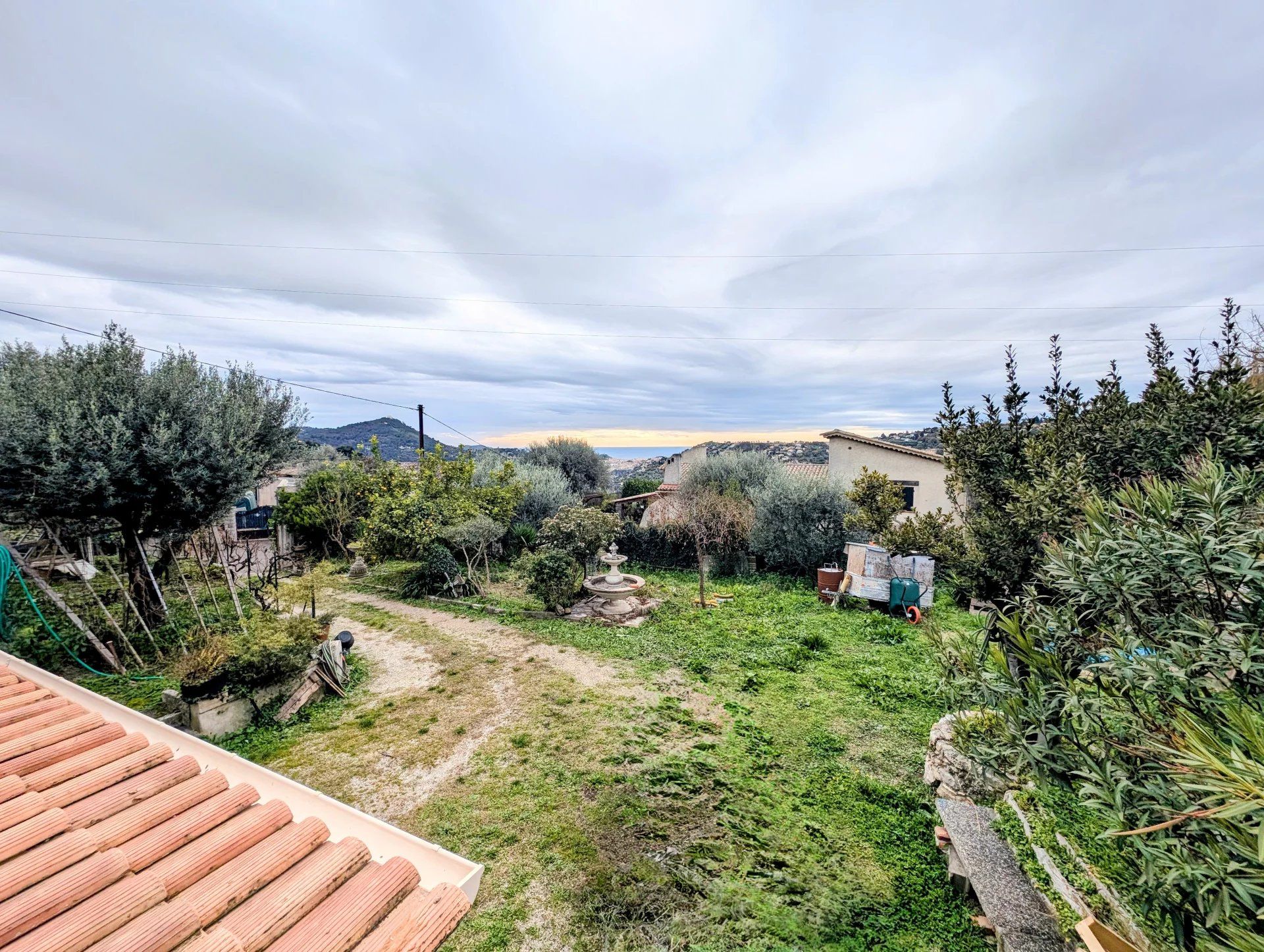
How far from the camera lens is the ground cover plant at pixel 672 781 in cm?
346

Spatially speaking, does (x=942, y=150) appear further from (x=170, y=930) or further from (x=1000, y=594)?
(x=170, y=930)

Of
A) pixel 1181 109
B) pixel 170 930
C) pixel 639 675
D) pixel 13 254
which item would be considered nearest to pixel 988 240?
pixel 1181 109

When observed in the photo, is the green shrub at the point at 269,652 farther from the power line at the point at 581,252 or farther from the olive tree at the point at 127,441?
the power line at the point at 581,252

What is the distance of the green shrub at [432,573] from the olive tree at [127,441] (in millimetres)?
4891

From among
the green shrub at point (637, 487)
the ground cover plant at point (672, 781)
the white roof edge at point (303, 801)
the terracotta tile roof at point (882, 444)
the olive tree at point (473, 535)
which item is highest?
the terracotta tile roof at point (882, 444)

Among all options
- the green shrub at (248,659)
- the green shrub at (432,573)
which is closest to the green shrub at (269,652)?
the green shrub at (248,659)

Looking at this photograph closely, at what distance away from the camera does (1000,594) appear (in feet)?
13.9

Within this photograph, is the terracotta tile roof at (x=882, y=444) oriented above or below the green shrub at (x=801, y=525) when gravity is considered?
above

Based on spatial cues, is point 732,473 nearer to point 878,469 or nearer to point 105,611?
point 878,469

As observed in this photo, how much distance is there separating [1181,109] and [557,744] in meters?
9.94

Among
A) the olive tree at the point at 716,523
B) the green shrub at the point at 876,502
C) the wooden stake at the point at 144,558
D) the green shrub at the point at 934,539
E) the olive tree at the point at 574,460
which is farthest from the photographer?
the olive tree at the point at 574,460

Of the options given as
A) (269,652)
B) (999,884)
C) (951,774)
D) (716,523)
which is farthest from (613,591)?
(999,884)

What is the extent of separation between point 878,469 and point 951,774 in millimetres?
14795

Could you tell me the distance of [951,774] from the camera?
4441mm
